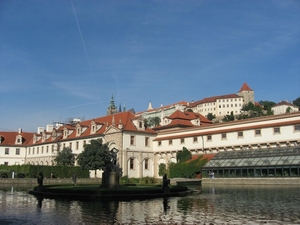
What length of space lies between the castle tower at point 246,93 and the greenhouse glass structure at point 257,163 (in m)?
131

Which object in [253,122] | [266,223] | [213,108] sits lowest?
[266,223]

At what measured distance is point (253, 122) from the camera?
5253 cm

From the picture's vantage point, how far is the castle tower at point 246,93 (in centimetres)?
17738

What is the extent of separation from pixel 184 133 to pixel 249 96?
125 metres

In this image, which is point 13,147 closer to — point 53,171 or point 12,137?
point 12,137

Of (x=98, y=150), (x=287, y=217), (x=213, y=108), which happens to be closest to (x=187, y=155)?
(x=98, y=150)

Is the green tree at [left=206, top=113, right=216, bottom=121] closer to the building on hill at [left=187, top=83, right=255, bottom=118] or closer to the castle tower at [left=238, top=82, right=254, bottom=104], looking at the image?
the building on hill at [left=187, top=83, right=255, bottom=118]

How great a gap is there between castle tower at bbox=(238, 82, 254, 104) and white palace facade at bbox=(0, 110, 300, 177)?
331 feet

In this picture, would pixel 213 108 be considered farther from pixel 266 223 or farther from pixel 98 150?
pixel 266 223

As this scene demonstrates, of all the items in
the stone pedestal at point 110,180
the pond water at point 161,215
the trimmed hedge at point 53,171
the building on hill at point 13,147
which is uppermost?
the building on hill at point 13,147

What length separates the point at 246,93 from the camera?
17862cm

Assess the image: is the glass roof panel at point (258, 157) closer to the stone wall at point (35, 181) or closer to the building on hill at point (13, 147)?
the stone wall at point (35, 181)

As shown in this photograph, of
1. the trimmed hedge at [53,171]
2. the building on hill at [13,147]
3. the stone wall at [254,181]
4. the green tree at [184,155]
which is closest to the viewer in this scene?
the stone wall at [254,181]

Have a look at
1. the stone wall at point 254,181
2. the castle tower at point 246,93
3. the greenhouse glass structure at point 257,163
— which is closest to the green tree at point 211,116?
the castle tower at point 246,93
